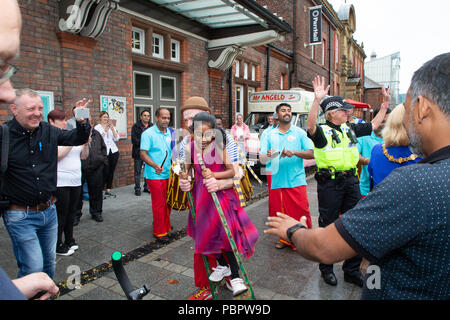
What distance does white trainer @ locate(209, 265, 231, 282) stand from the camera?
3029 mm

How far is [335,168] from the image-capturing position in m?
3.38

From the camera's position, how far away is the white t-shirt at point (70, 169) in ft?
12.9

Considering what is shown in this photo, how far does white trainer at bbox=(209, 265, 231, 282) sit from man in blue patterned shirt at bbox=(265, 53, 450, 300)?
2033 millimetres

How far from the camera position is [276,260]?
3.96 meters

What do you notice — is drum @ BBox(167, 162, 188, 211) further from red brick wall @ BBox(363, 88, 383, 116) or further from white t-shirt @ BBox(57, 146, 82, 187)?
red brick wall @ BBox(363, 88, 383, 116)

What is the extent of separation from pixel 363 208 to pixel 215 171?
2.05 meters

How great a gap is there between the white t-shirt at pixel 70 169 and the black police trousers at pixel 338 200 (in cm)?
317

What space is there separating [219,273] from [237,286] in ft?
0.71

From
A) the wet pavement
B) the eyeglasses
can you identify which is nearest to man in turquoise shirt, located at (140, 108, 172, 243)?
the wet pavement

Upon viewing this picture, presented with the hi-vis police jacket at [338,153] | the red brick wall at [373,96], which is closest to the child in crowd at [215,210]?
the hi-vis police jacket at [338,153]

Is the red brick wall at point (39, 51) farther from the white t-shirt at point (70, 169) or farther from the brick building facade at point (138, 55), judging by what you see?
the white t-shirt at point (70, 169)

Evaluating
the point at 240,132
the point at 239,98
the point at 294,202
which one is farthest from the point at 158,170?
the point at 239,98

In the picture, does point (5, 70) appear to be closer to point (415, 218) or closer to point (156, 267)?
point (415, 218)

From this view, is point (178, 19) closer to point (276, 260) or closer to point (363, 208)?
point (276, 260)
